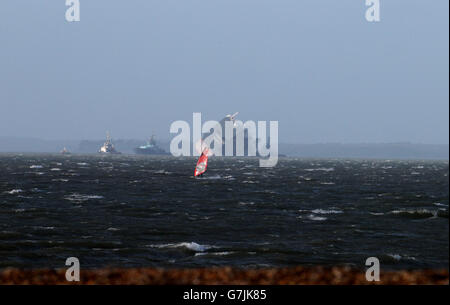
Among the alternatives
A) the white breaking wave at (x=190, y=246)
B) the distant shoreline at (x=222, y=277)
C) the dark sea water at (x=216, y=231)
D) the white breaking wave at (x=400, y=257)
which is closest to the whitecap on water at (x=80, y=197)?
the dark sea water at (x=216, y=231)

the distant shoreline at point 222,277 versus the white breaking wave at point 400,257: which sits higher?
the distant shoreline at point 222,277

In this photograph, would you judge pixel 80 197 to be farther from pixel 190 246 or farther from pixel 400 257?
pixel 400 257

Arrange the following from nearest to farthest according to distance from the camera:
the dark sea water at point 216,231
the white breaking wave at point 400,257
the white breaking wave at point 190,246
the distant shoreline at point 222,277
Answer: the distant shoreline at point 222,277, the dark sea water at point 216,231, the white breaking wave at point 400,257, the white breaking wave at point 190,246

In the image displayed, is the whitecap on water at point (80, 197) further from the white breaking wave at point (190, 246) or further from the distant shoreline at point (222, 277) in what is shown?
the distant shoreline at point (222, 277)

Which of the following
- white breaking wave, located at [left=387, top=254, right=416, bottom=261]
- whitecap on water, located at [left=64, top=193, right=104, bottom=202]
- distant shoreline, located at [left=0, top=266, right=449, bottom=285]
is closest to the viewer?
distant shoreline, located at [left=0, top=266, right=449, bottom=285]

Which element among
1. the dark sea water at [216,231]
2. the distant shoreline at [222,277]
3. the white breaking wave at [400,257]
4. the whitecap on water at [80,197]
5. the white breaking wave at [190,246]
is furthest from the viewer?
the whitecap on water at [80,197]

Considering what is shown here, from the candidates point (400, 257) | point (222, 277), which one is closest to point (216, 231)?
point (400, 257)

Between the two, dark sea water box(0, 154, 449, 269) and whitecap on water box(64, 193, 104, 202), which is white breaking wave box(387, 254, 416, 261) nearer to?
dark sea water box(0, 154, 449, 269)

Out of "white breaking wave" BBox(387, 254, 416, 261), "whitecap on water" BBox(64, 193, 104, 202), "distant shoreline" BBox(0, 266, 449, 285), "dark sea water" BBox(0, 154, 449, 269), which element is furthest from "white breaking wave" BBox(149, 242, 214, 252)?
"whitecap on water" BBox(64, 193, 104, 202)

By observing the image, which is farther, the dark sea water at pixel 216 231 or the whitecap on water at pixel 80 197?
the whitecap on water at pixel 80 197

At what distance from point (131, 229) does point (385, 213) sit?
20.4 metres
